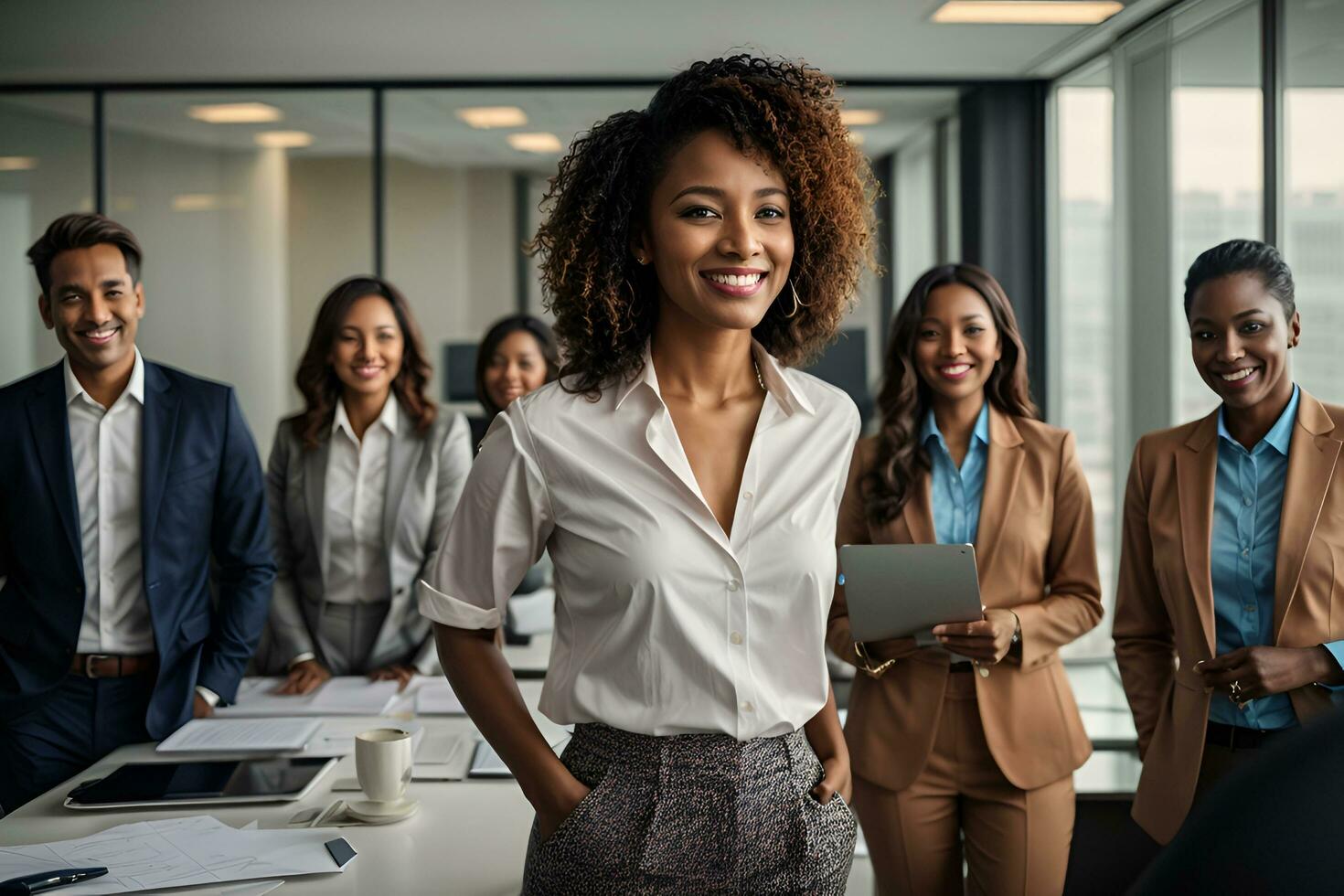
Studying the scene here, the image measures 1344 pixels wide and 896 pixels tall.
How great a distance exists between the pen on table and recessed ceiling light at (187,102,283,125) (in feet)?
16.0

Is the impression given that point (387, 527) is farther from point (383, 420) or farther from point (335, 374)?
point (335, 374)

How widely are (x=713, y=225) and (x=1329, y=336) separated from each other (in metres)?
2.60

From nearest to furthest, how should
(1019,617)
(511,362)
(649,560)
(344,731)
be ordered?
(649,560) < (1019,617) < (344,731) < (511,362)

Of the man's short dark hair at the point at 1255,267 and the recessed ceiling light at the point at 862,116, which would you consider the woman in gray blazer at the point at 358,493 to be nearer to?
the man's short dark hair at the point at 1255,267

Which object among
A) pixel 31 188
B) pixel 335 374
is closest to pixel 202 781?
pixel 335 374

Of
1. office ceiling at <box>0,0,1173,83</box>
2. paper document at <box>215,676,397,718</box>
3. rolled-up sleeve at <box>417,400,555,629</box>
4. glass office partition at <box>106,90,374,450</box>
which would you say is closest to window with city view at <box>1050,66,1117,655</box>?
office ceiling at <box>0,0,1173,83</box>

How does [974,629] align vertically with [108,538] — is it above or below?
below

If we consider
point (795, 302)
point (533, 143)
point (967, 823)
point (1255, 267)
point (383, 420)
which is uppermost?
point (533, 143)

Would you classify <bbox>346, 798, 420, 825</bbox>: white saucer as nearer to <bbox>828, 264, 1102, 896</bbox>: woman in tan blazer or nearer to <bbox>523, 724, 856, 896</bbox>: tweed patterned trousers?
<bbox>523, 724, 856, 896</bbox>: tweed patterned trousers

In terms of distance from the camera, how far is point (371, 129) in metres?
5.80

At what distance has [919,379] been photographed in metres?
2.50

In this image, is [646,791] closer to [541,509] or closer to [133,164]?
[541,509]

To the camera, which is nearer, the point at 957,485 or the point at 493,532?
the point at 493,532

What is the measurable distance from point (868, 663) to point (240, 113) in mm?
4786
